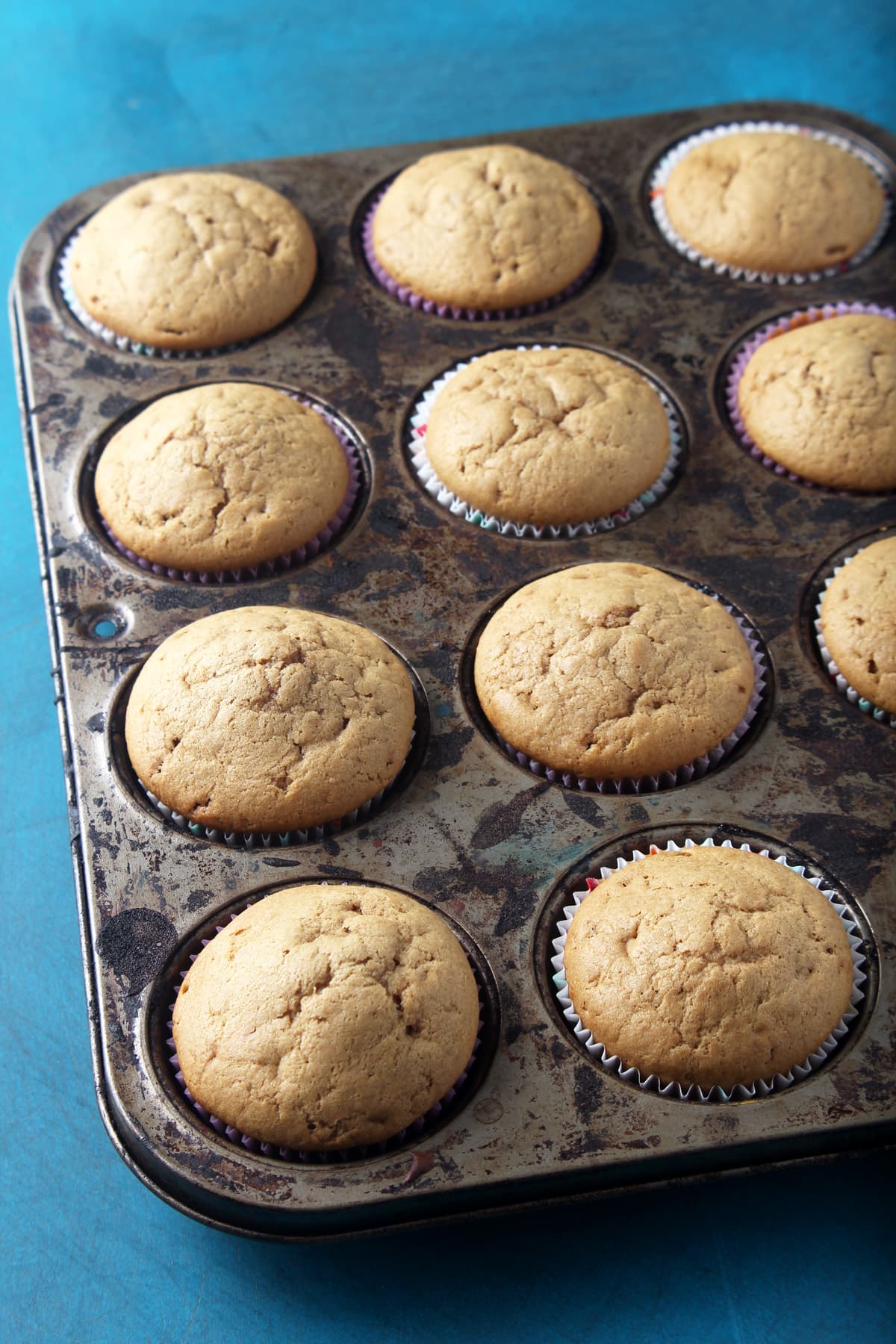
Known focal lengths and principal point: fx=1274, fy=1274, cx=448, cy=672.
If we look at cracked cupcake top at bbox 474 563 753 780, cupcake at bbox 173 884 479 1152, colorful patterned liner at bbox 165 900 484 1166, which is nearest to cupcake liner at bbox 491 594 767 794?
cracked cupcake top at bbox 474 563 753 780

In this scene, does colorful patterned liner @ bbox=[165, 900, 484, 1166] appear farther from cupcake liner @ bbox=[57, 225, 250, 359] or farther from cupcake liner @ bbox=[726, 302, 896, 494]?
cupcake liner @ bbox=[57, 225, 250, 359]

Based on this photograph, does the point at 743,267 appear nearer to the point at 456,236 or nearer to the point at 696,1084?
the point at 456,236

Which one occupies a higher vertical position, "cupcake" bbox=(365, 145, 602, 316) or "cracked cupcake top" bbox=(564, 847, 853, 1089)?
"cupcake" bbox=(365, 145, 602, 316)

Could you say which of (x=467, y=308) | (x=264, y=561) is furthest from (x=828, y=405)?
(x=264, y=561)

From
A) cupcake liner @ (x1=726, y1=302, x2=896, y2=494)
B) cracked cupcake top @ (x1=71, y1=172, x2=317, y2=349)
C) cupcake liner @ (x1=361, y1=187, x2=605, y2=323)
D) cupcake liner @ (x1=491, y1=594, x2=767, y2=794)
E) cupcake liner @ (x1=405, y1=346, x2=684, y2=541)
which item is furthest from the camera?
cupcake liner @ (x1=361, y1=187, x2=605, y2=323)

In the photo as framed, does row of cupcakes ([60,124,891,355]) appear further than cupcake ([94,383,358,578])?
Yes

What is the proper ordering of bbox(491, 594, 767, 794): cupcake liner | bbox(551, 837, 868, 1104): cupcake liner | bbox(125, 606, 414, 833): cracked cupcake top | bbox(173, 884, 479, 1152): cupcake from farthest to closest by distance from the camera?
1. bbox(491, 594, 767, 794): cupcake liner
2. bbox(125, 606, 414, 833): cracked cupcake top
3. bbox(551, 837, 868, 1104): cupcake liner
4. bbox(173, 884, 479, 1152): cupcake
